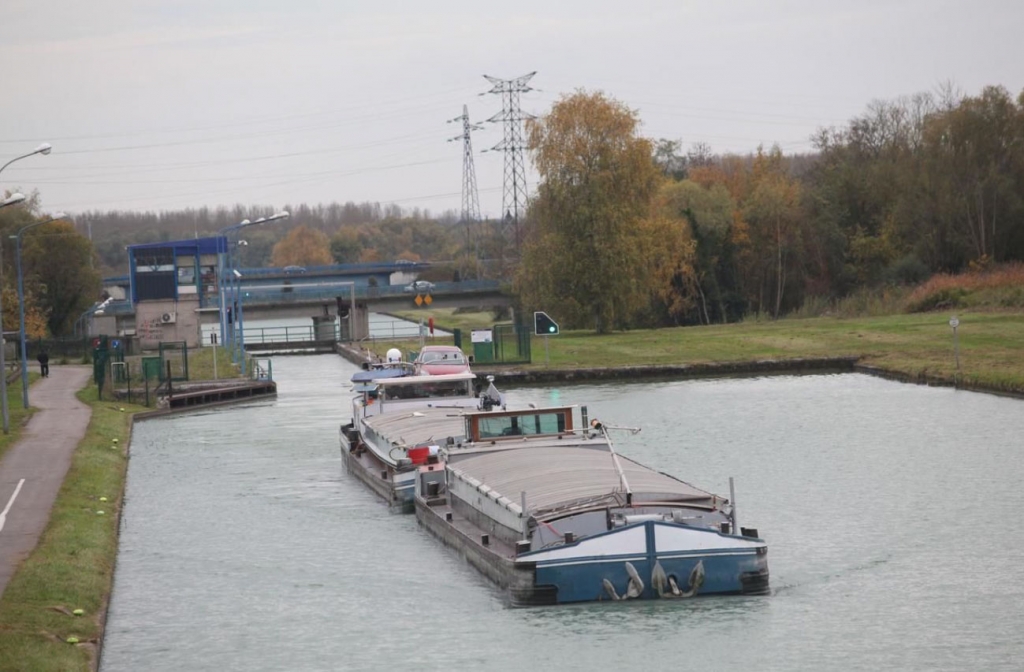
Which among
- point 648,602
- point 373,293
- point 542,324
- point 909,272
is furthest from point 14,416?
point 373,293

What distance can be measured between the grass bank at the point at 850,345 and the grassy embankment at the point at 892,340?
0.05 m

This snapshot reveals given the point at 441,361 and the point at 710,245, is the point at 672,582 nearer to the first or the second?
the point at 441,361

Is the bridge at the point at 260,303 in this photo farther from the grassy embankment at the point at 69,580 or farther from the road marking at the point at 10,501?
the road marking at the point at 10,501

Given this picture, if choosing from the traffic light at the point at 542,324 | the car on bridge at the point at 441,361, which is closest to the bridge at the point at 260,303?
the traffic light at the point at 542,324

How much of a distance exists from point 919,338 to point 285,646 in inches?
2026

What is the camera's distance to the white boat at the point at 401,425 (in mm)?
31859

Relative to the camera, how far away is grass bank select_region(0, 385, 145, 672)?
17844 mm

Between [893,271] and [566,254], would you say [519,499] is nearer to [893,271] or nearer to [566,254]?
[566,254]

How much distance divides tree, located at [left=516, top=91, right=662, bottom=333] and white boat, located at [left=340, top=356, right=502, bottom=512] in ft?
136

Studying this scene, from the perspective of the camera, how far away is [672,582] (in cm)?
2078

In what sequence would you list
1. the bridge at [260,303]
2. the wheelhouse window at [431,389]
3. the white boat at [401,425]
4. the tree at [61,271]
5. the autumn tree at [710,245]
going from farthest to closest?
the tree at [61,271], the autumn tree at [710,245], the bridge at [260,303], the wheelhouse window at [431,389], the white boat at [401,425]

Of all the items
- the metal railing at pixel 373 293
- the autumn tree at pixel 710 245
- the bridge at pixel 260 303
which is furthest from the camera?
the metal railing at pixel 373 293

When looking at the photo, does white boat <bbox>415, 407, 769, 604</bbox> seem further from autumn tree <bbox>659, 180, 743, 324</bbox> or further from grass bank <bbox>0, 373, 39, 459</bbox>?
autumn tree <bbox>659, 180, 743, 324</bbox>

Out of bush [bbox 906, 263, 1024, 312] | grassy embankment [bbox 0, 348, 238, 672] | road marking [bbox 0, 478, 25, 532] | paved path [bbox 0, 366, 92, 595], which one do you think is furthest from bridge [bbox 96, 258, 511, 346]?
road marking [bbox 0, 478, 25, 532]
